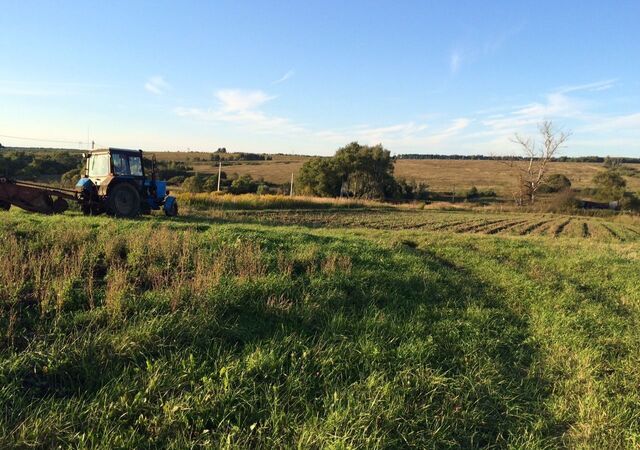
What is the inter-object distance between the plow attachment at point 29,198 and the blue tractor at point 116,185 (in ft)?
2.06

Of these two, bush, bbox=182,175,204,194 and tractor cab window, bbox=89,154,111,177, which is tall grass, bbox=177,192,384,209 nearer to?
bush, bbox=182,175,204,194

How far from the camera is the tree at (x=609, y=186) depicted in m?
59.2

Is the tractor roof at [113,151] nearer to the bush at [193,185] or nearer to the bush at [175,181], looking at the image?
the bush at [193,185]

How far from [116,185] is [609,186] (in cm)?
6588

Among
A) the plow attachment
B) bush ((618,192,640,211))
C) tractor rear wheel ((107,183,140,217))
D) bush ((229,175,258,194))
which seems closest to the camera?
the plow attachment

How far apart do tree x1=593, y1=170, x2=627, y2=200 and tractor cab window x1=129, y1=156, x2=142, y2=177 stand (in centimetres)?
6236

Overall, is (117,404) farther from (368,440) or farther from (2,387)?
(368,440)

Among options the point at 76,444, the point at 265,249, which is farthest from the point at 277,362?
the point at 265,249

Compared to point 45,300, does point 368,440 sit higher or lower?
lower

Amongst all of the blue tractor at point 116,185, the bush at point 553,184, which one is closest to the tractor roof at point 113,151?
the blue tractor at point 116,185

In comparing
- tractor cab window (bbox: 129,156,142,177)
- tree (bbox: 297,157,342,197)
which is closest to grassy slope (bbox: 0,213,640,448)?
tractor cab window (bbox: 129,156,142,177)

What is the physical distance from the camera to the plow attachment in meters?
13.1

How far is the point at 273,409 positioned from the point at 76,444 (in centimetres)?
139

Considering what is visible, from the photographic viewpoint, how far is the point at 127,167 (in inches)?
599
